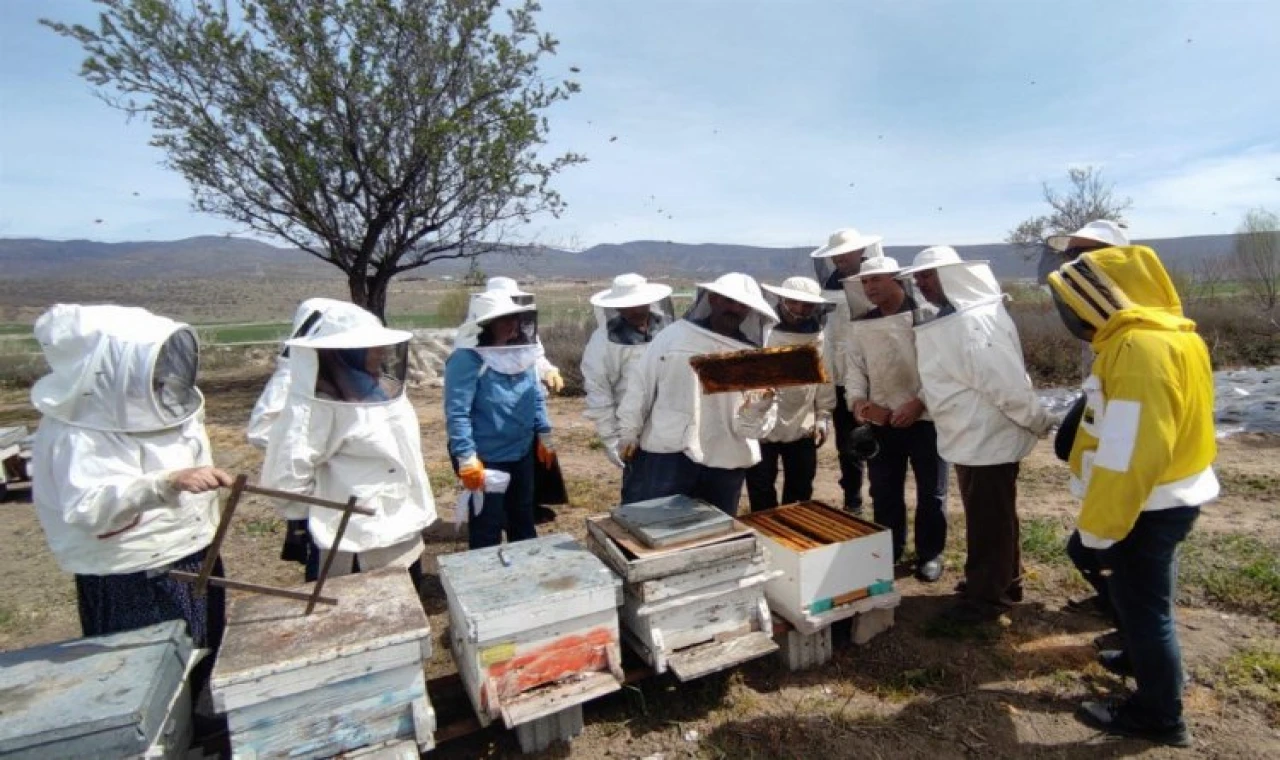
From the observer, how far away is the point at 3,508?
304 inches

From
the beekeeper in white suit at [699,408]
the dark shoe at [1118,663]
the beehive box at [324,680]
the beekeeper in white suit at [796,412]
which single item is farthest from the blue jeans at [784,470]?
the beehive box at [324,680]

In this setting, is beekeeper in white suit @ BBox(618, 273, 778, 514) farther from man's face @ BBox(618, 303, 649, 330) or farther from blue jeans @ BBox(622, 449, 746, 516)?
man's face @ BBox(618, 303, 649, 330)

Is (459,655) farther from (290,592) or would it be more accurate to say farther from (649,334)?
(649,334)

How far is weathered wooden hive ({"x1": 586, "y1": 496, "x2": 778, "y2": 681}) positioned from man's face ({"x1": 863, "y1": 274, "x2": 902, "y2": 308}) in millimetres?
1876

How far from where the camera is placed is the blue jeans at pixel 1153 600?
8.87 ft

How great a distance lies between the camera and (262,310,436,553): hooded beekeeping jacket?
3000mm

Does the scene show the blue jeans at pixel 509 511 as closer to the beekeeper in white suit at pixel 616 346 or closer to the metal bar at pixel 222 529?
the beekeeper in white suit at pixel 616 346

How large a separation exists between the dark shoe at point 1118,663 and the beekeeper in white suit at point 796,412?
2.00 metres

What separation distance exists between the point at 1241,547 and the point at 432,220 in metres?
12.7

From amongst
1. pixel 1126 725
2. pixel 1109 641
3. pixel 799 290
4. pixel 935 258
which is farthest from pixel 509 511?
pixel 1109 641

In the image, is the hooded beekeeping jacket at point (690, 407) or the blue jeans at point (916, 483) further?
the blue jeans at point (916, 483)

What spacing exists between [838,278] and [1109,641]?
2.91m

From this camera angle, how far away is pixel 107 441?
2.62m

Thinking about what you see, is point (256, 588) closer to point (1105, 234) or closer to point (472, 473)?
point (472, 473)
